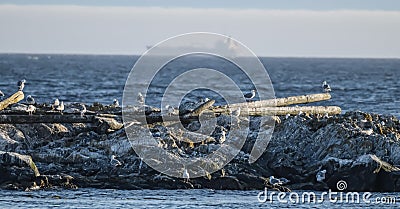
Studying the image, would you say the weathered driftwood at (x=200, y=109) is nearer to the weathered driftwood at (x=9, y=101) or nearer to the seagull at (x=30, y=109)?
the seagull at (x=30, y=109)

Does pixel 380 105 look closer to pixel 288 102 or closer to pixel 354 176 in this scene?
pixel 288 102

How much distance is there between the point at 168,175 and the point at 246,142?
3068mm

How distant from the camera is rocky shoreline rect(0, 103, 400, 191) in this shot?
71.6 ft

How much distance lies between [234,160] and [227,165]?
1.55 feet

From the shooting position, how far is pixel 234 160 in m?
23.2

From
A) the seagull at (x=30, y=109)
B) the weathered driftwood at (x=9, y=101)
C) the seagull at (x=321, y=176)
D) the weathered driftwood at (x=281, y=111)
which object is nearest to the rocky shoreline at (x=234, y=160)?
the seagull at (x=321, y=176)

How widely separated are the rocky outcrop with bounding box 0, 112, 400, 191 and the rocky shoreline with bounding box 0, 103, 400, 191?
2 centimetres

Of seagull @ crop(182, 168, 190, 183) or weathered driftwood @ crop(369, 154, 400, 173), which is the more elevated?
weathered driftwood @ crop(369, 154, 400, 173)

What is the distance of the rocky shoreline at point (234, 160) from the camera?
21812 mm

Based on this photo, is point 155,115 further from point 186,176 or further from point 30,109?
point 186,176

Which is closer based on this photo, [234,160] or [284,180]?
[284,180]

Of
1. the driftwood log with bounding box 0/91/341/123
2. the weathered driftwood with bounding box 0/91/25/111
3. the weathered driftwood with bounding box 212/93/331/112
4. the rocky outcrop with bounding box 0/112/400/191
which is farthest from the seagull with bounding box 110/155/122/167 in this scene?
the weathered driftwood with bounding box 212/93/331/112

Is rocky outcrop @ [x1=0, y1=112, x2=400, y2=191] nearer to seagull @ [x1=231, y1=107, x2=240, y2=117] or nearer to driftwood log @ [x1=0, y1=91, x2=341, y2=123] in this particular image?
driftwood log @ [x1=0, y1=91, x2=341, y2=123]

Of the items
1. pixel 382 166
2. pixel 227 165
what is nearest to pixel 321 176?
pixel 382 166
